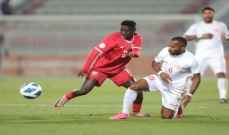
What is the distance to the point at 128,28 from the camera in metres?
14.2

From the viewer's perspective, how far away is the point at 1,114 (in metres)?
14.3

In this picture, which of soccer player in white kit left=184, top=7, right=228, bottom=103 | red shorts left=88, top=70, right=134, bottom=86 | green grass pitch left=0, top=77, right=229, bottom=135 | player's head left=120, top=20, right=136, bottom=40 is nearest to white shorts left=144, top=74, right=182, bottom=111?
green grass pitch left=0, top=77, right=229, bottom=135

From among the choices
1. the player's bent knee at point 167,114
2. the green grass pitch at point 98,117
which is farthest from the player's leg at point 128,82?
the player's bent knee at point 167,114

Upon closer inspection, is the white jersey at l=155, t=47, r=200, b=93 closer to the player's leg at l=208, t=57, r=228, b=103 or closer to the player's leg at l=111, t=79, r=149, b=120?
the player's leg at l=111, t=79, r=149, b=120

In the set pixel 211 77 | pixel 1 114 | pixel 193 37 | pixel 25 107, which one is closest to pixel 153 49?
pixel 211 77

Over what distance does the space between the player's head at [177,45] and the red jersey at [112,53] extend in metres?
0.83

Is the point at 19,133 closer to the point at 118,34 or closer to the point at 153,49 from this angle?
the point at 118,34

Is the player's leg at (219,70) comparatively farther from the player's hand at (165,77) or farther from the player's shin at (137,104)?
the player's hand at (165,77)

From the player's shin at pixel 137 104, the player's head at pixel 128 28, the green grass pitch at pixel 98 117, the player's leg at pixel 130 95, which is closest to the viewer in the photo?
the green grass pitch at pixel 98 117

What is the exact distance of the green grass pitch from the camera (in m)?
11.5

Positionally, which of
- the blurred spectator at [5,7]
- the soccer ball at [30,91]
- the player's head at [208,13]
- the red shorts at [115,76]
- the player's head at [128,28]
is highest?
the blurred spectator at [5,7]

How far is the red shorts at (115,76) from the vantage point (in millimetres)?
14758

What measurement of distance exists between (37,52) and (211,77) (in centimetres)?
579

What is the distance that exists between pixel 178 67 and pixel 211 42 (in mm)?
4580
